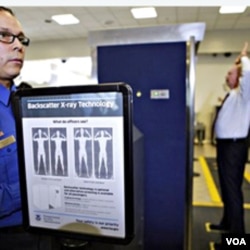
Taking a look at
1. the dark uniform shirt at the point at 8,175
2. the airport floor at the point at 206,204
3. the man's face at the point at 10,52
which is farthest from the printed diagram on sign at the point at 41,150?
the airport floor at the point at 206,204

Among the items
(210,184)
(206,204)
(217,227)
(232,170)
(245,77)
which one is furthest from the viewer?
(210,184)

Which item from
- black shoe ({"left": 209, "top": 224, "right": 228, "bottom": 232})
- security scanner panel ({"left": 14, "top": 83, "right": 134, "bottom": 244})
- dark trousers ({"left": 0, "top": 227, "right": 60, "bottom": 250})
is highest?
security scanner panel ({"left": 14, "top": 83, "right": 134, "bottom": 244})

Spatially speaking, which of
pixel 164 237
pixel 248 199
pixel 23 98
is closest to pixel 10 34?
pixel 23 98

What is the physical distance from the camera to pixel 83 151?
37cm

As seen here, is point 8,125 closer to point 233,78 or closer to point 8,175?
point 8,175

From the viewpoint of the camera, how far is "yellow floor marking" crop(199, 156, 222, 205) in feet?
A: 7.56

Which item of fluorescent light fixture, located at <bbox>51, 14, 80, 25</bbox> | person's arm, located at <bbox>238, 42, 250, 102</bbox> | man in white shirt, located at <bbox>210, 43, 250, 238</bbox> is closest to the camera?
person's arm, located at <bbox>238, 42, 250, 102</bbox>

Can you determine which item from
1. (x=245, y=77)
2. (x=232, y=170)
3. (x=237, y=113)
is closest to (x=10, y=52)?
(x=245, y=77)

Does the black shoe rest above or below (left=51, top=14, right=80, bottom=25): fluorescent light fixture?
below

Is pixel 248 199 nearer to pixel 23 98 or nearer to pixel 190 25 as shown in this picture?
pixel 190 25

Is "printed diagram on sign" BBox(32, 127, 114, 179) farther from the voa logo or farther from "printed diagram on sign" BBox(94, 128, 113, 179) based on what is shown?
the voa logo

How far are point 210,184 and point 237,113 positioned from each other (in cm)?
156

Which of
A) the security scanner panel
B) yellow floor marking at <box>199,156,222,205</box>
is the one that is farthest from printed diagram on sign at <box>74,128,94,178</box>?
yellow floor marking at <box>199,156,222,205</box>

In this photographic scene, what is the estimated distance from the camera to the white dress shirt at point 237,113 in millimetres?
1260
